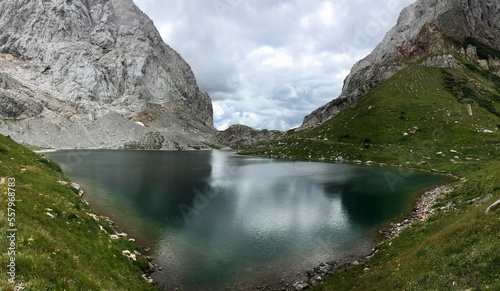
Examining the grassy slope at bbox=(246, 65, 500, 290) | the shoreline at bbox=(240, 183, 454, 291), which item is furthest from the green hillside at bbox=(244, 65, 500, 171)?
the shoreline at bbox=(240, 183, 454, 291)

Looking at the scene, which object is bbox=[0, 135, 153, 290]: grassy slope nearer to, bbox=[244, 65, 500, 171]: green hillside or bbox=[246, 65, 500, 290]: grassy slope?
bbox=[246, 65, 500, 290]: grassy slope

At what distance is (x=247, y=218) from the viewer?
4856 cm

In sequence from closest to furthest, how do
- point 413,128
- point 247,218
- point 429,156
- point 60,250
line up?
point 60,250, point 247,218, point 429,156, point 413,128

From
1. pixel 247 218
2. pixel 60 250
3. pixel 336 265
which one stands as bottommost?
pixel 336 265

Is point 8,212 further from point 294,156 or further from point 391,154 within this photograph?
point 294,156

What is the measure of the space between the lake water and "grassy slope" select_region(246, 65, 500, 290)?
22.9 ft

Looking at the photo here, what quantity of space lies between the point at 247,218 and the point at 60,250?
31418mm

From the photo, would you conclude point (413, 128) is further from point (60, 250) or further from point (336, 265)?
point (60, 250)

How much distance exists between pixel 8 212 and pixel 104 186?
171 ft

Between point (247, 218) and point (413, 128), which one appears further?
point (413, 128)

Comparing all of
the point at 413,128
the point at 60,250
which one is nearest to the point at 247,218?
the point at 60,250

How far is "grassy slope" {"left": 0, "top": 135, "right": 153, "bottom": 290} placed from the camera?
596 inches

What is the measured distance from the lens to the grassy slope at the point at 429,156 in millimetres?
18288

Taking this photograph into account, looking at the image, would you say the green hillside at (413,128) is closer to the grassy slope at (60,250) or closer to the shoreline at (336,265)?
the shoreline at (336,265)
